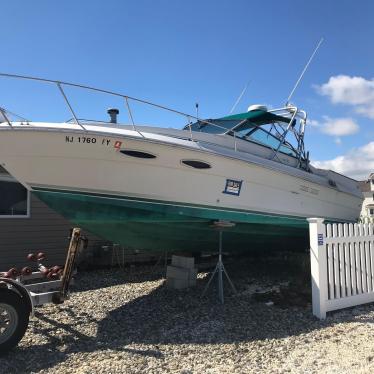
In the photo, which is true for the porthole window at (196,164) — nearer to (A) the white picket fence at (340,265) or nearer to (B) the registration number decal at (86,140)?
(B) the registration number decal at (86,140)

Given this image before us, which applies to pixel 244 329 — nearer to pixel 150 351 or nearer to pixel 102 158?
pixel 150 351

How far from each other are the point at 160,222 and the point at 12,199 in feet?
12.4

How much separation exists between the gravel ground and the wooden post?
0.20 meters

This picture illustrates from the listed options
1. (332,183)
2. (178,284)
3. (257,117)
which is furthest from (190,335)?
(332,183)

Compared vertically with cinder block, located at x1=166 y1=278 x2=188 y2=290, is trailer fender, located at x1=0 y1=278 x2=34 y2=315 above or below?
above

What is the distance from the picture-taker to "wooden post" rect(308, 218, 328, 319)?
5297 mm

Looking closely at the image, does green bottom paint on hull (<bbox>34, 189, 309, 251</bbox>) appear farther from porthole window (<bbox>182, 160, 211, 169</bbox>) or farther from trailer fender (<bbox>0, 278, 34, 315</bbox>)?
trailer fender (<bbox>0, 278, 34, 315</bbox>)

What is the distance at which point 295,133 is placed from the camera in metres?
8.20

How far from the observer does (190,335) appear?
4.62 metres

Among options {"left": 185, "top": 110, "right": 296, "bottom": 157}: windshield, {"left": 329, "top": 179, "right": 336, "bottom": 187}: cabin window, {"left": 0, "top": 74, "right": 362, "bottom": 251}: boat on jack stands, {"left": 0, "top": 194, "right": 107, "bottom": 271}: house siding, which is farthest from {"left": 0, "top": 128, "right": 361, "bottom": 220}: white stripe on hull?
{"left": 0, "top": 194, "right": 107, "bottom": 271}: house siding

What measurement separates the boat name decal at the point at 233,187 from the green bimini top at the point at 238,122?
1.05 m

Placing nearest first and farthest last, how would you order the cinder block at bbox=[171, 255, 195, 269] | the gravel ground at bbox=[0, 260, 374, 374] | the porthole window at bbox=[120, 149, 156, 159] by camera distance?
the gravel ground at bbox=[0, 260, 374, 374], the porthole window at bbox=[120, 149, 156, 159], the cinder block at bbox=[171, 255, 195, 269]

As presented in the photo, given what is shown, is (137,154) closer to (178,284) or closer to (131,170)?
(131,170)

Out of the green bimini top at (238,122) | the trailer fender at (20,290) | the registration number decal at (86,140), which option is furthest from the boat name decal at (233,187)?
the trailer fender at (20,290)
